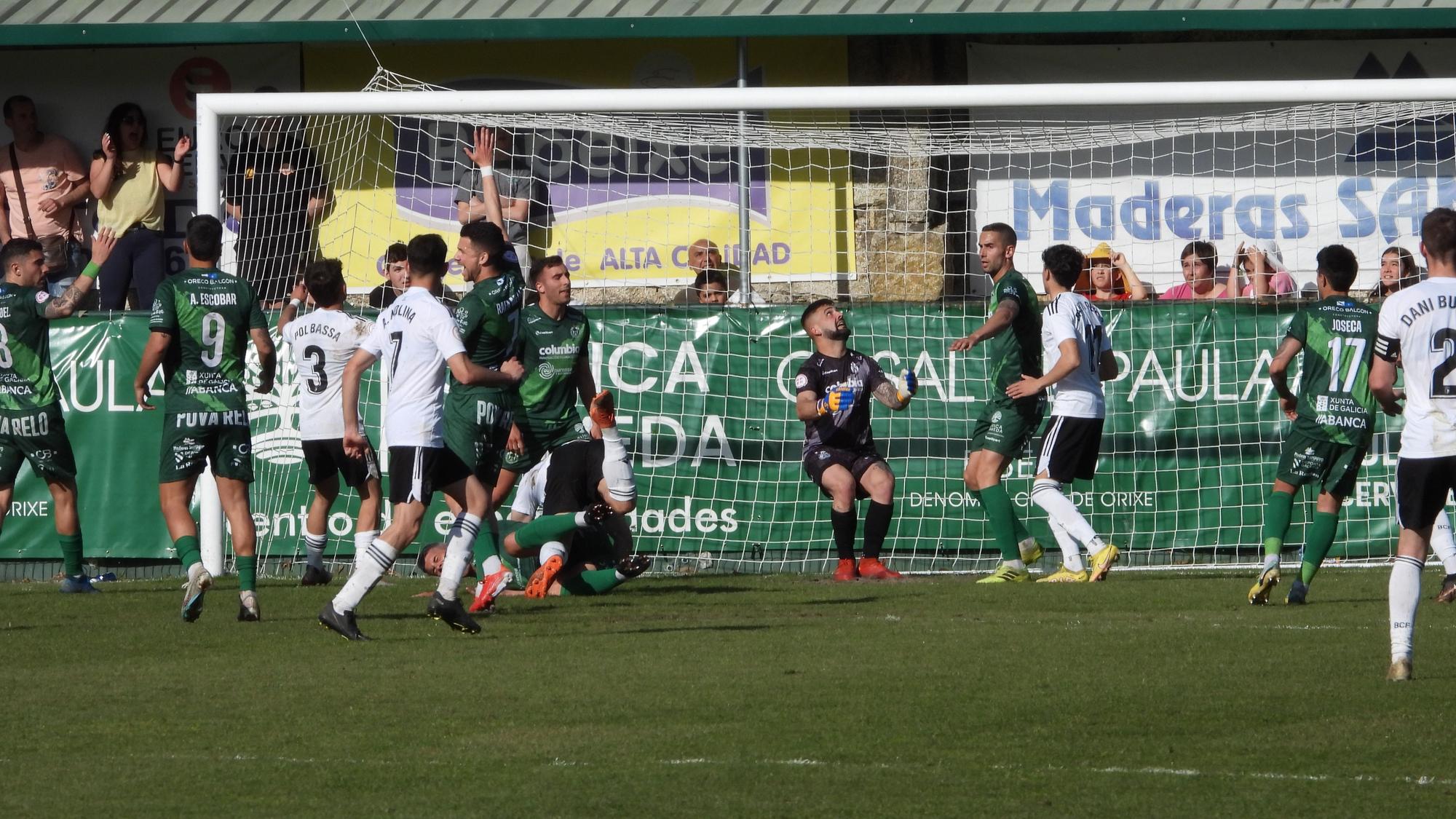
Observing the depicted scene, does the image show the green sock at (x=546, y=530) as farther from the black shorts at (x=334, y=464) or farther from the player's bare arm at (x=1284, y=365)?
the player's bare arm at (x=1284, y=365)

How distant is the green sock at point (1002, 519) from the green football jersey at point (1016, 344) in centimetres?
60

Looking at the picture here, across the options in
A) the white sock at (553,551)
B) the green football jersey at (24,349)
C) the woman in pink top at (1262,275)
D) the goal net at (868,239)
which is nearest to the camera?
the white sock at (553,551)

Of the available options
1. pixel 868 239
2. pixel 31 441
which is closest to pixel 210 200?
pixel 31 441

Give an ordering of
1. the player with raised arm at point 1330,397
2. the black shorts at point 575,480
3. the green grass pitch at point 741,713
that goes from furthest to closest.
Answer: the black shorts at point 575,480
the player with raised arm at point 1330,397
the green grass pitch at point 741,713

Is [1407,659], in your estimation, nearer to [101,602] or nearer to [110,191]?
[101,602]

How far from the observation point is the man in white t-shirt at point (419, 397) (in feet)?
30.3

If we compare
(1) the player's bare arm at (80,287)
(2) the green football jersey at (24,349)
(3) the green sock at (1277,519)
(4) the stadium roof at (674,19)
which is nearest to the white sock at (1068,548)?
(3) the green sock at (1277,519)

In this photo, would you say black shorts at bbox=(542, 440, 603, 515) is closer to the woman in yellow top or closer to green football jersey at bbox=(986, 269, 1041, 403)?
green football jersey at bbox=(986, 269, 1041, 403)

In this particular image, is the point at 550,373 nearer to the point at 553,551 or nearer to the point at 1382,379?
the point at 553,551

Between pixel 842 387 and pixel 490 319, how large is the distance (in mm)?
3200

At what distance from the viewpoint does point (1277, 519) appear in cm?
1141

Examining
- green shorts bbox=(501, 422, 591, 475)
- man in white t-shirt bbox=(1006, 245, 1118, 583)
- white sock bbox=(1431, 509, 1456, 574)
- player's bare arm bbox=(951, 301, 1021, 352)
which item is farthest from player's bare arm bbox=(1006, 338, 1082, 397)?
green shorts bbox=(501, 422, 591, 475)

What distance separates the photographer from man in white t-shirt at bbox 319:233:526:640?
30.3 feet

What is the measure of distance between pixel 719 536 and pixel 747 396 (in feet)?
3.39
